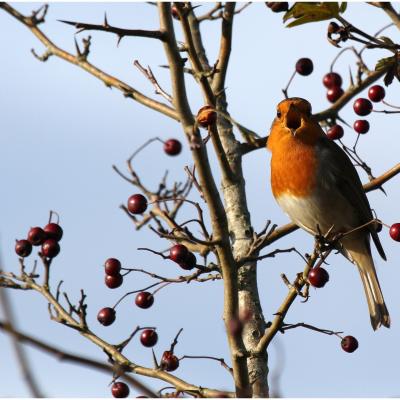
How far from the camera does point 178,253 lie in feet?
12.9

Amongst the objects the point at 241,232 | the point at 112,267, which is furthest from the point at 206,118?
the point at 112,267

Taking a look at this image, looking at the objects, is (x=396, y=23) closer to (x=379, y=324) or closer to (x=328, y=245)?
(x=328, y=245)

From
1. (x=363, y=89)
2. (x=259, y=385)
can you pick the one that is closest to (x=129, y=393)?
(x=259, y=385)

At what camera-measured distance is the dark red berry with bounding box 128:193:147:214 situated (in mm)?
4055

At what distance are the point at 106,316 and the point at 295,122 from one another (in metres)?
2.16

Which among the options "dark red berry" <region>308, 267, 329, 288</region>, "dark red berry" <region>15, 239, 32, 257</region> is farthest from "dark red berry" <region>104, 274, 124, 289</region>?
"dark red berry" <region>308, 267, 329, 288</region>

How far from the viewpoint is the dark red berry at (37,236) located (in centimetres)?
436

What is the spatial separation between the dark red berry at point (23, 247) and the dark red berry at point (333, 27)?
6.57 ft

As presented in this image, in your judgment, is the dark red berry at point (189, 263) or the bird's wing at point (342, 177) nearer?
the dark red berry at point (189, 263)

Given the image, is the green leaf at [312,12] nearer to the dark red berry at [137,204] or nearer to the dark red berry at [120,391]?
the dark red berry at [137,204]

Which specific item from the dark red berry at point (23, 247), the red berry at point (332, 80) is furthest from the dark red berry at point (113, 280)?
the red berry at point (332, 80)

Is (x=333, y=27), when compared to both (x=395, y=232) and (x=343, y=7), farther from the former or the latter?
(x=395, y=232)

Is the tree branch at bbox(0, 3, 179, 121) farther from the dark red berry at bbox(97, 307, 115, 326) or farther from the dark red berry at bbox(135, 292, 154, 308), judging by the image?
the dark red berry at bbox(97, 307, 115, 326)

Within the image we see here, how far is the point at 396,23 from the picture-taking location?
3.48 m
